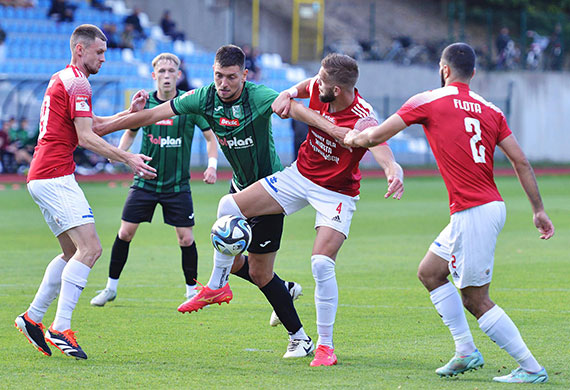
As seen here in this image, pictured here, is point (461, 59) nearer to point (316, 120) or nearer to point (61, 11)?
point (316, 120)

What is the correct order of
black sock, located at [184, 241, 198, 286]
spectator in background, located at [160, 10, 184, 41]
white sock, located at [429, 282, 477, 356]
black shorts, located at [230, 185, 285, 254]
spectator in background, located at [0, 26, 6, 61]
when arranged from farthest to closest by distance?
spectator in background, located at [160, 10, 184, 41]
spectator in background, located at [0, 26, 6, 61]
black sock, located at [184, 241, 198, 286]
black shorts, located at [230, 185, 285, 254]
white sock, located at [429, 282, 477, 356]

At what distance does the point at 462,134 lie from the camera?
5.62m

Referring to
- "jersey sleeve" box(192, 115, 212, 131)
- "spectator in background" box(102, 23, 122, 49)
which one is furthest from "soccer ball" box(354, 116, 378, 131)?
"spectator in background" box(102, 23, 122, 49)

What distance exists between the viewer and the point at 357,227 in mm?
15281

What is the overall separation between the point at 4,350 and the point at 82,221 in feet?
3.80

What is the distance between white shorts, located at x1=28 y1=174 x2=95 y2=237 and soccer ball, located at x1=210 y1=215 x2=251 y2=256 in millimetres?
1007

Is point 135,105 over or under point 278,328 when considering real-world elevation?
over

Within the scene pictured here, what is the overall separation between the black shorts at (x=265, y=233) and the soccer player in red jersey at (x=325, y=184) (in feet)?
0.64

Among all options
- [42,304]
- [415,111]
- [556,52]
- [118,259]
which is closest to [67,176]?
[42,304]

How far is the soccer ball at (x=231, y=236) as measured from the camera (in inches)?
250

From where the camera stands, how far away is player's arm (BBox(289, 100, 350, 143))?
617 cm

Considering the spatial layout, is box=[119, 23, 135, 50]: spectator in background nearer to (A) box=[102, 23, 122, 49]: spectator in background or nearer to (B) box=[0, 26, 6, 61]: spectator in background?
(A) box=[102, 23, 122, 49]: spectator in background

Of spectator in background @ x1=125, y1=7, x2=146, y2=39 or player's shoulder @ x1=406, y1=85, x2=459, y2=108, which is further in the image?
spectator in background @ x1=125, y1=7, x2=146, y2=39

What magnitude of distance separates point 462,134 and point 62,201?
3011 millimetres
